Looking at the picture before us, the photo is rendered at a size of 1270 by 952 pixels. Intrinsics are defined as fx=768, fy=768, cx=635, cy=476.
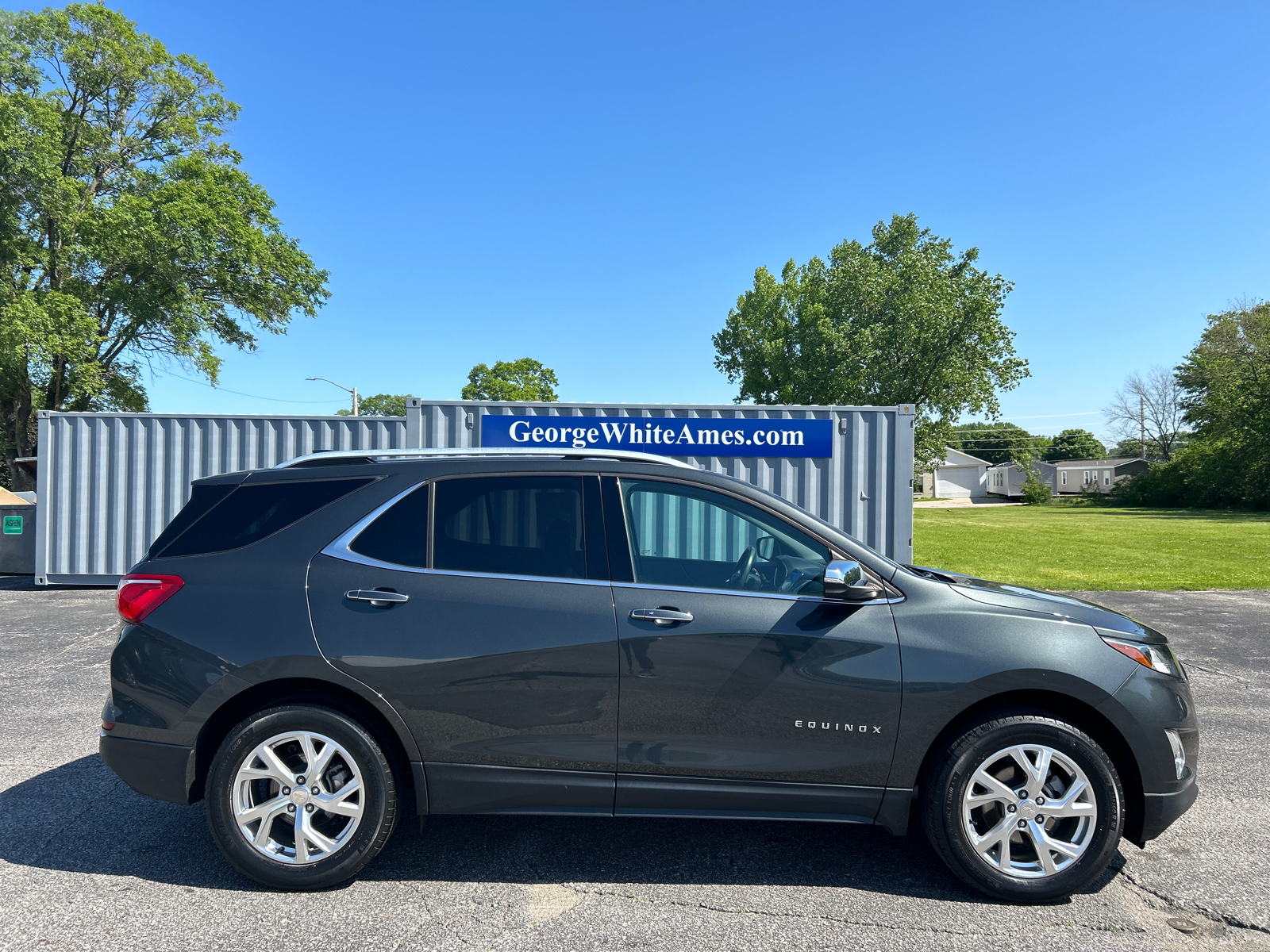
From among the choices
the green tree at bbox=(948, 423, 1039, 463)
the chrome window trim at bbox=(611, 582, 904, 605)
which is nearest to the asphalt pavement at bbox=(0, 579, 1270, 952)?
the chrome window trim at bbox=(611, 582, 904, 605)

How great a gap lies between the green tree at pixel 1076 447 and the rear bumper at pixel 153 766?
124832 millimetres

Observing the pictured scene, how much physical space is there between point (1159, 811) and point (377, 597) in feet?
10.6

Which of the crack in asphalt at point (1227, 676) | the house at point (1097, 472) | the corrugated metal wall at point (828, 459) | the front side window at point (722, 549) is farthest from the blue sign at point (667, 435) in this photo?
the house at point (1097, 472)

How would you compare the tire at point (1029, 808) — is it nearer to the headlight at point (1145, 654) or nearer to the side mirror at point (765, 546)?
the headlight at point (1145, 654)

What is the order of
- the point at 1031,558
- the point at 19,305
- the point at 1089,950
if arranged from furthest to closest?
the point at 19,305 → the point at 1031,558 → the point at 1089,950

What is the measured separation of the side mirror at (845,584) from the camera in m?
3.01

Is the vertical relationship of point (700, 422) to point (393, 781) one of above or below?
above

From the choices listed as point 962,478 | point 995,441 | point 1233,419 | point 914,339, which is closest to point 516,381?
point 914,339

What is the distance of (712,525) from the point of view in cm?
338

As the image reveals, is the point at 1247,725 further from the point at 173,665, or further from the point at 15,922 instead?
the point at 15,922

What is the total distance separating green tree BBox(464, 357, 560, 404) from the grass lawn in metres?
37.8

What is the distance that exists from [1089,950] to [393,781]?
8.67 feet

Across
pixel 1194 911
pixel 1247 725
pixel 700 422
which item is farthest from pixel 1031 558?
pixel 1194 911

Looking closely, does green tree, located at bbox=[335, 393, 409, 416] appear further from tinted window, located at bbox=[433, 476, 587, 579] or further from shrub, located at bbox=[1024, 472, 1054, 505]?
tinted window, located at bbox=[433, 476, 587, 579]
